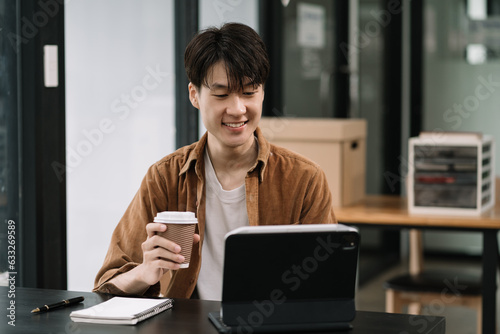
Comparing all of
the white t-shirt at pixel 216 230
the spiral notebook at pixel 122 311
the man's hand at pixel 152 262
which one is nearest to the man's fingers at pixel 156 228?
the man's hand at pixel 152 262

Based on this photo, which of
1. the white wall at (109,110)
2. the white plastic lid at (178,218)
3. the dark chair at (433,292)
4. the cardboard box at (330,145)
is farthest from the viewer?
the cardboard box at (330,145)

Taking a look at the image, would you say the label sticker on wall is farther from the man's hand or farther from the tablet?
the tablet

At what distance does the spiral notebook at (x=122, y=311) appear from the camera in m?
1.54

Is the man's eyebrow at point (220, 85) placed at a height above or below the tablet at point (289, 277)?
above

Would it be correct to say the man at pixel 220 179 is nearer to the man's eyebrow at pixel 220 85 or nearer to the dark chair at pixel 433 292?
the man's eyebrow at pixel 220 85

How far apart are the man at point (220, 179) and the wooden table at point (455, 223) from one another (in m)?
1.22

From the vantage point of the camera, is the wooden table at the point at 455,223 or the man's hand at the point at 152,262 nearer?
the man's hand at the point at 152,262

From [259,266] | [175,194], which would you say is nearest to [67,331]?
[259,266]

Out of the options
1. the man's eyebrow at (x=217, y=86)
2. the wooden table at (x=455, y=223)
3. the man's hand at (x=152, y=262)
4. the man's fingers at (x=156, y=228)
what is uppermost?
the man's eyebrow at (x=217, y=86)

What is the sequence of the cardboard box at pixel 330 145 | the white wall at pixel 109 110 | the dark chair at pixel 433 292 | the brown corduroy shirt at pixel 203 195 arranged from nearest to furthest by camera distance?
the brown corduroy shirt at pixel 203 195 → the white wall at pixel 109 110 → the dark chair at pixel 433 292 → the cardboard box at pixel 330 145

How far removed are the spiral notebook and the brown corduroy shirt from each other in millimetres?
355

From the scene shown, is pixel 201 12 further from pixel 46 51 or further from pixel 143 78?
pixel 46 51

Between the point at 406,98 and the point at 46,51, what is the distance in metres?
3.84

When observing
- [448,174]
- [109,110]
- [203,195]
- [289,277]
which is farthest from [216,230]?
A: [448,174]
